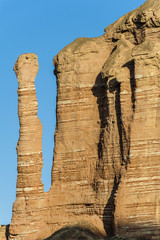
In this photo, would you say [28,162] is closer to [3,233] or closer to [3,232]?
[3,233]

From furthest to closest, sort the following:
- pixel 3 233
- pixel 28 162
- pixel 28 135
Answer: pixel 3 233 < pixel 28 135 < pixel 28 162

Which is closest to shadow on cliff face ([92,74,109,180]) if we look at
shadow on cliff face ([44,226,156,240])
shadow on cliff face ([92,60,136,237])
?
shadow on cliff face ([92,60,136,237])

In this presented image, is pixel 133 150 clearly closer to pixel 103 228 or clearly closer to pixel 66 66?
pixel 103 228

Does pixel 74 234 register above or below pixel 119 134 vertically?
below

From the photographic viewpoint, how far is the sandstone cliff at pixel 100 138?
164 feet

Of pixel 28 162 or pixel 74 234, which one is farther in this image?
pixel 28 162

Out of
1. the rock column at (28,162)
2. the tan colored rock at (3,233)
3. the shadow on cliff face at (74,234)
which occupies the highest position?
the rock column at (28,162)

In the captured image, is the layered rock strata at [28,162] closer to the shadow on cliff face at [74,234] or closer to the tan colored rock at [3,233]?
the tan colored rock at [3,233]

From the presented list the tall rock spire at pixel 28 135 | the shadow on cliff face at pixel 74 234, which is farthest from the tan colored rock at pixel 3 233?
A: the shadow on cliff face at pixel 74 234

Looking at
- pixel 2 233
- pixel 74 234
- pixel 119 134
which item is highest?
pixel 119 134

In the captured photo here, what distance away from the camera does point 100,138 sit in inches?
2153

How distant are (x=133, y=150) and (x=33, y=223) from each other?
9152mm

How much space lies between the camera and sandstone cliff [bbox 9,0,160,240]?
49938 millimetres

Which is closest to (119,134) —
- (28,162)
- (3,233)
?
(28,162)
